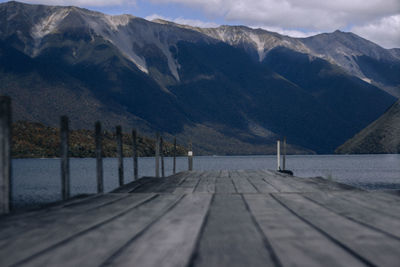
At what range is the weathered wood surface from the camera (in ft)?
14.5

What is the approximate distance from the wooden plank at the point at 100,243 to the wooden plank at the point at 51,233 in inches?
5.7

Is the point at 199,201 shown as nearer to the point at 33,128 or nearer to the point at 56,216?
the point at 56,216

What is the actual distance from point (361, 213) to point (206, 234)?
300cm

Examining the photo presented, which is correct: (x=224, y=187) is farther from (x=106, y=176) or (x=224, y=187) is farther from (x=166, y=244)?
(x=106, y=176)

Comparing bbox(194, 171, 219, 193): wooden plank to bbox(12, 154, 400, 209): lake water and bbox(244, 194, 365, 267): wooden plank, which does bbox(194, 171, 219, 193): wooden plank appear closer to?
bbox(244, 194, 365, 267): wooden plank

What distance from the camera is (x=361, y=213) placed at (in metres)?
7.57

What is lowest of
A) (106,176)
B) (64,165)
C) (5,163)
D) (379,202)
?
(106,176)

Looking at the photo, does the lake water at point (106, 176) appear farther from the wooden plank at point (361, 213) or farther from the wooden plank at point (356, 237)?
the wooden plank at point (356, 237)

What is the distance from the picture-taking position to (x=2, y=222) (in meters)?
6.87

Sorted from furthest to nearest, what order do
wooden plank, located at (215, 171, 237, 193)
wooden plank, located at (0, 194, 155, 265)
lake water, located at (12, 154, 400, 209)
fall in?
lake water, located at (12, 154, 400, 209) → wooden plank, located at (215, 171, 237, 193) → wooden plank, located at (0, 194, 155, 265)

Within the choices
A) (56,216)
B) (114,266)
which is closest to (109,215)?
(56,216)

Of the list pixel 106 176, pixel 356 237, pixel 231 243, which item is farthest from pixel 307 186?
pixel 106 176

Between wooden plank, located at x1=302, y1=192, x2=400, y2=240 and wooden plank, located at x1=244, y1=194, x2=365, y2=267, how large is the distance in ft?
2.70

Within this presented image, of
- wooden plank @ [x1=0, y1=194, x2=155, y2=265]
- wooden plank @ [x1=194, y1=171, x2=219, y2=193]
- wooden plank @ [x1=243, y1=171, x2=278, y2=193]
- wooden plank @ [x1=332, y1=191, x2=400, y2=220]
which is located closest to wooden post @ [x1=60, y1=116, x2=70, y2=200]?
wooden plank @ [x1=194, y1=171, x2=219, y2=193]
